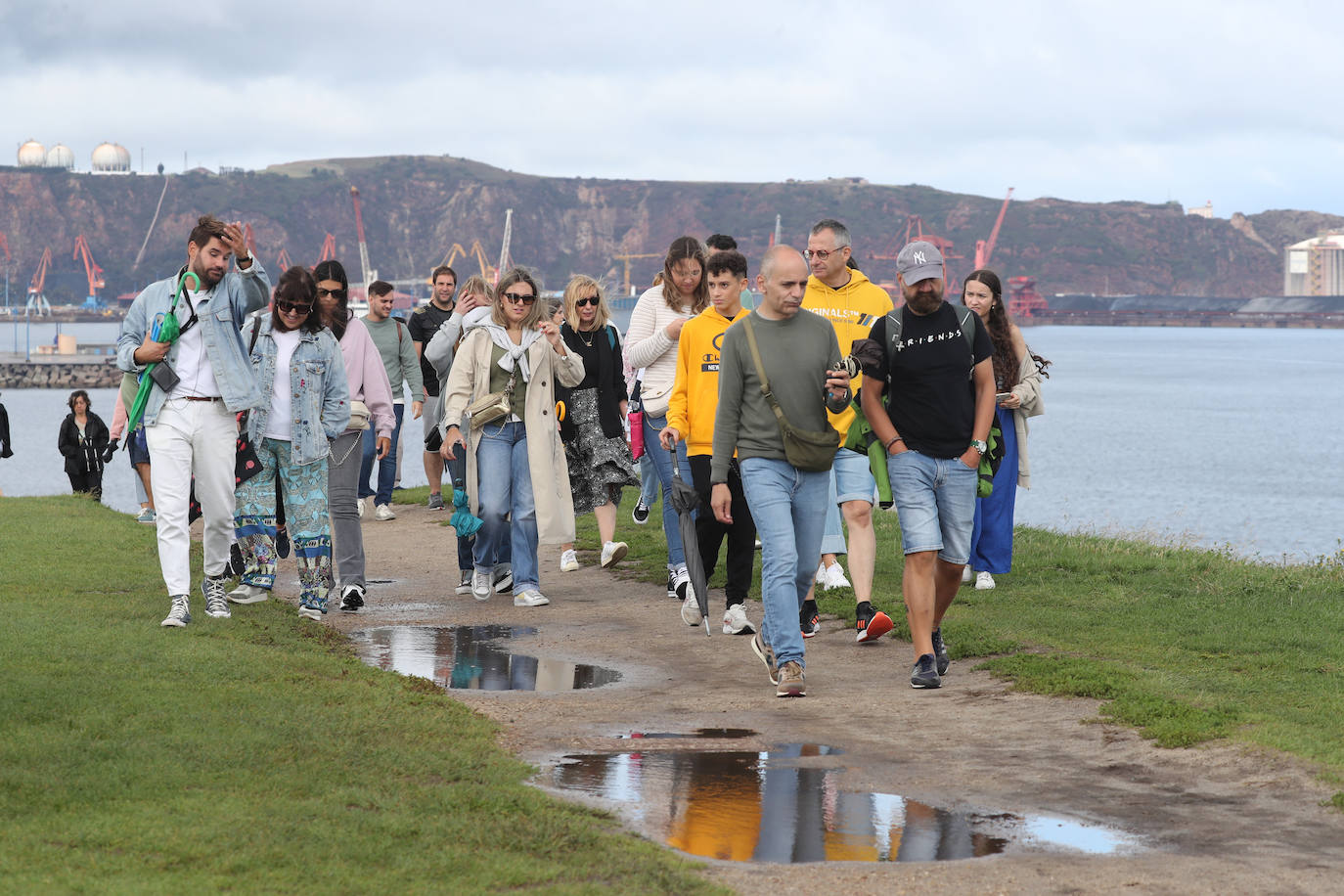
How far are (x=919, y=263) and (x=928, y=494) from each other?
1.07 meters

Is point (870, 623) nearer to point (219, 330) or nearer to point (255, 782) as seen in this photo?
point (219, 330)

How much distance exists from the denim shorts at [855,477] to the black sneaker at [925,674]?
4.53 ft

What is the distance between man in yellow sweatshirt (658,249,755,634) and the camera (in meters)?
7.74

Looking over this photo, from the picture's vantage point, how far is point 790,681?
22.0ft

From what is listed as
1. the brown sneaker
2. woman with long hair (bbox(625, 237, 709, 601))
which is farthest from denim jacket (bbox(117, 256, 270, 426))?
the brown sneaker

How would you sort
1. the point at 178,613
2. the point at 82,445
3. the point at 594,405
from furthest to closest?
1. the point at 82,445
2. the point at 594,405
3. the point at 178,613

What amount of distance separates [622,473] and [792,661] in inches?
135

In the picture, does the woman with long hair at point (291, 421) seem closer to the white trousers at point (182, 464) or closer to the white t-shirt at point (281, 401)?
the white t-shirt at point (281, 401)

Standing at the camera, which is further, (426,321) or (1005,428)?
(426,321)

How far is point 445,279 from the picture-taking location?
13320 mm

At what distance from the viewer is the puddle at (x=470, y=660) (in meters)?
7.21

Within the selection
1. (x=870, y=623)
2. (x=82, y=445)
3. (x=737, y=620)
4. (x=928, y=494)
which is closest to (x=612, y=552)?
(x=737, y=620)

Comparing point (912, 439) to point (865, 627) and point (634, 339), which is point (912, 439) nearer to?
point (865, 627)

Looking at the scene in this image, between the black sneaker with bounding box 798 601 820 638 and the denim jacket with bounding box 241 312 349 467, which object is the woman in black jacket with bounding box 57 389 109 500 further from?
the black sneaker with bounding box 798 601 820 638
